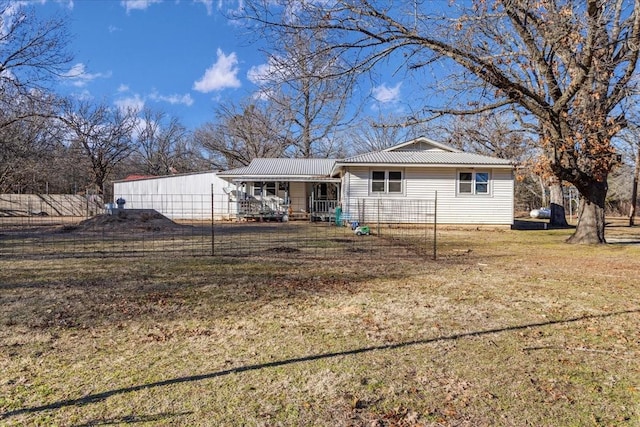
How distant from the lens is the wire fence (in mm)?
9688

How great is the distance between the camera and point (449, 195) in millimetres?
17641

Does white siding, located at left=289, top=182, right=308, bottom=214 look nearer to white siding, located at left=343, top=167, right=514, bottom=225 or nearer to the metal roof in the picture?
white siding, located at left=343, top=167, right=514, bottom=225

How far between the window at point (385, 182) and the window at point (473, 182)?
8.72ft

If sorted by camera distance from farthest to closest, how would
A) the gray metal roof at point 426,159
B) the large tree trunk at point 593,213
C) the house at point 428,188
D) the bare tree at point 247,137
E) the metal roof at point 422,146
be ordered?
the bare tree at point 247,137
the metal roof at point 422,146
the house at point 428,188
the gray metal roof at point 426,159
the large tree trunk at point 593,213

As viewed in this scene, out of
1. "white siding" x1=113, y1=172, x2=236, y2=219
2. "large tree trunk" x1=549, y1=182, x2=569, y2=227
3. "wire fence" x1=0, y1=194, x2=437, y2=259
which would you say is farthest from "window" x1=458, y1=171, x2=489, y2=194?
"white siding" x1=113, y1=172, x2=236, y2=219

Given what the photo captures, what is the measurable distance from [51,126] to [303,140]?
20769mm

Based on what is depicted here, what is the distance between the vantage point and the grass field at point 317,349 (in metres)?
2.55

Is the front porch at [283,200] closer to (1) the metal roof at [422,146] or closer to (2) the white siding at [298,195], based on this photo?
(2) the white siding at [298,195]

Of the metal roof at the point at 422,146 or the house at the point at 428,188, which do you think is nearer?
the house at the point at 428,188

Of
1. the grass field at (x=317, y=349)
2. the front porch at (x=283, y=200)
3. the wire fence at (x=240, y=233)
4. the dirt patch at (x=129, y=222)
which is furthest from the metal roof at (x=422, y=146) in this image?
the grass field at (x=317, y=349)

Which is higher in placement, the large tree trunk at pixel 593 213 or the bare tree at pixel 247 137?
the bare tree at pixel 247 137

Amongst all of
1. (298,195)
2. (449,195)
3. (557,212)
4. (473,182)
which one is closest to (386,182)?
(449,195)

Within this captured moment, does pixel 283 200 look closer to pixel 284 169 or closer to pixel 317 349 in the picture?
pixel 284 169

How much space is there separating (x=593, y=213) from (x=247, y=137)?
98.0ft
